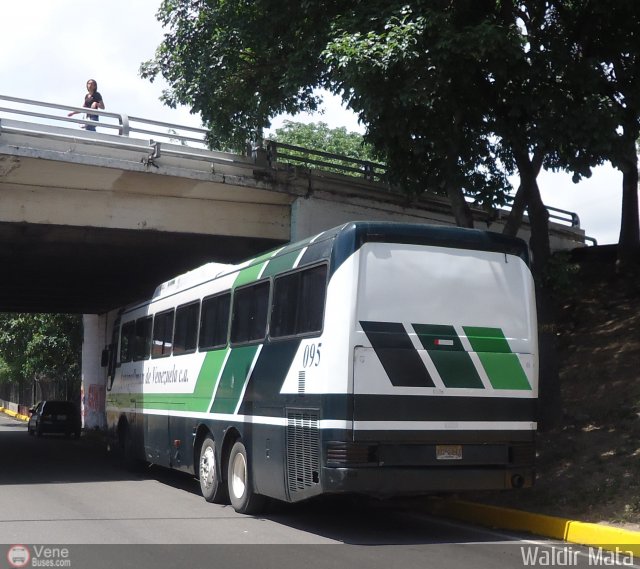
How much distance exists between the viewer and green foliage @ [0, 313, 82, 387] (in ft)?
146

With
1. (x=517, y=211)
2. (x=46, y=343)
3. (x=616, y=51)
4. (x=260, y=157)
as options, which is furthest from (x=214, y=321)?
(x=46, y=343)

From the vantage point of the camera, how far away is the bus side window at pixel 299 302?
1031 centimetres

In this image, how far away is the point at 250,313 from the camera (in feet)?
40.3

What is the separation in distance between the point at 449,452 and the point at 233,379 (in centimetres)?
373

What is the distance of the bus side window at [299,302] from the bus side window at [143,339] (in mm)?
6929

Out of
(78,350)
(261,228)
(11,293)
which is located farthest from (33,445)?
(78,350)

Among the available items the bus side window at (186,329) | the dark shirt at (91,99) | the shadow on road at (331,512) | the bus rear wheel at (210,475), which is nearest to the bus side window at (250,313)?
the bus rear wheel at (210,475)

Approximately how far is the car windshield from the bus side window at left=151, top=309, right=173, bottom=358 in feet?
59.9

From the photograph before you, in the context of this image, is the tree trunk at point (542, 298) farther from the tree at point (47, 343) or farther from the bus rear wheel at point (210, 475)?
the tree at point (47, 343)

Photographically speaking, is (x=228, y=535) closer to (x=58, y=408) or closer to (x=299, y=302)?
(x=299, y=302)

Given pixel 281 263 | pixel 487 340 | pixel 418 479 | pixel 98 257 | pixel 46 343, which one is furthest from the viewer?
pixel 46 343

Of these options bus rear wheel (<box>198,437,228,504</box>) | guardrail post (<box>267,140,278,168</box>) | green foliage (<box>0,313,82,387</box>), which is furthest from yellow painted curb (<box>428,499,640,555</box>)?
green foliage (<box>0,313,82,387</box>)

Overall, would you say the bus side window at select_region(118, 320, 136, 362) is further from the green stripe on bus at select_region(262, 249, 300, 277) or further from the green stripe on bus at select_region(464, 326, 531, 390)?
the green stripe on bus at select_region(464, 326, 531, 390)

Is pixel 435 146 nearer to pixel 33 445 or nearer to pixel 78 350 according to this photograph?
pixel 33 445
